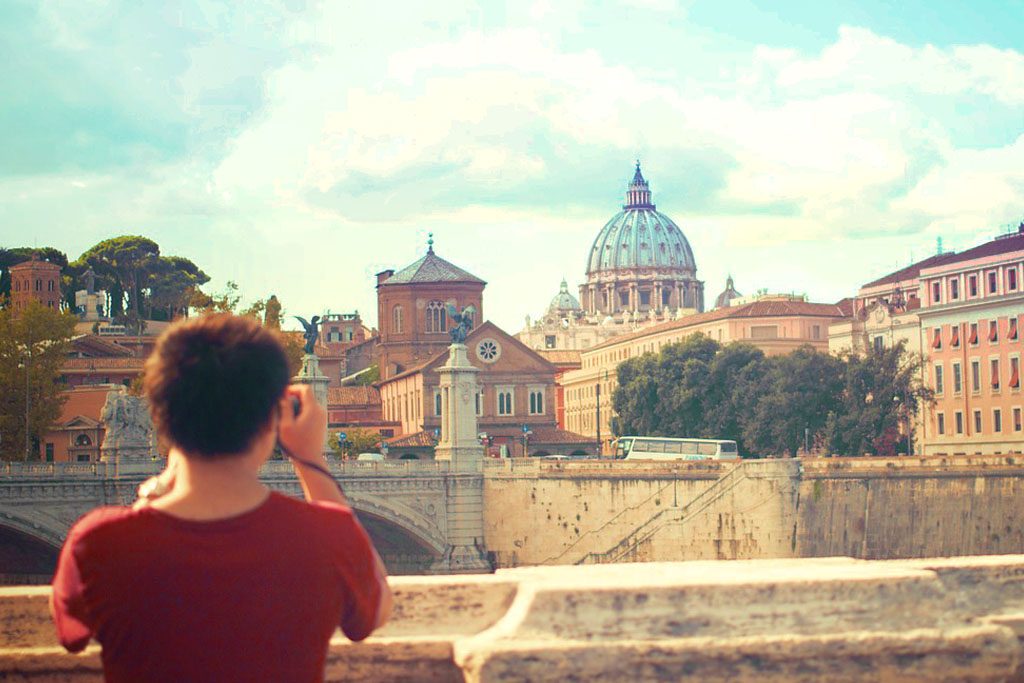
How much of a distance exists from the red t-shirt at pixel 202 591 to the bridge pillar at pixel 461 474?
177ft

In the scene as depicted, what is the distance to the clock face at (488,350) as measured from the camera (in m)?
90.8

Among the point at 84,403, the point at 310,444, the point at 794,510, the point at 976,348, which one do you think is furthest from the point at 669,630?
the point at 84,403

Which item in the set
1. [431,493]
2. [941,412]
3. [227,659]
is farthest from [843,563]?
[941,412]

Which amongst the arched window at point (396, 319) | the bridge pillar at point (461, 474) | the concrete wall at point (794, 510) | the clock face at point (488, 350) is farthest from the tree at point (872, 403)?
the arched window at point (396, 319)

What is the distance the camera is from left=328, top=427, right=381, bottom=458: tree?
83062 mm

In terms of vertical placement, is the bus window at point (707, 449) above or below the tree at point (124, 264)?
below

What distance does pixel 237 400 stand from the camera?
16.2 ft

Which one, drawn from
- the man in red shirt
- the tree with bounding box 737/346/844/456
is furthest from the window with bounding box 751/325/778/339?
the man in red shirt

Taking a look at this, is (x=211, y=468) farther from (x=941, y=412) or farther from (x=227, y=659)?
(x=941, y=412)

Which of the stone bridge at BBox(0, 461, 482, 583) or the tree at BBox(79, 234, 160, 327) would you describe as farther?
the tree at BBox(79, 234, 160, 327)

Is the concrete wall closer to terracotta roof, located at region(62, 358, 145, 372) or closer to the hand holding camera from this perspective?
terracotta roof, located at region(62, 358, 145, 372)

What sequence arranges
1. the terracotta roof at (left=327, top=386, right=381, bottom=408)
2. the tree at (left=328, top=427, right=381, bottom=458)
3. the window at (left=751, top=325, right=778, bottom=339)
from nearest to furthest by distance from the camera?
the tree at (left=328, top=427, right=381, bottom=458) → the terracotta roof at (left=327, top=386, right=381, bottom=408) → the window at (left=751, top=325, right=778, bottom=339)

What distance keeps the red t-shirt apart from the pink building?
72.3 metres

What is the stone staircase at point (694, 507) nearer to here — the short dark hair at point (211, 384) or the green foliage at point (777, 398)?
the green foliage at point (777, 398)
